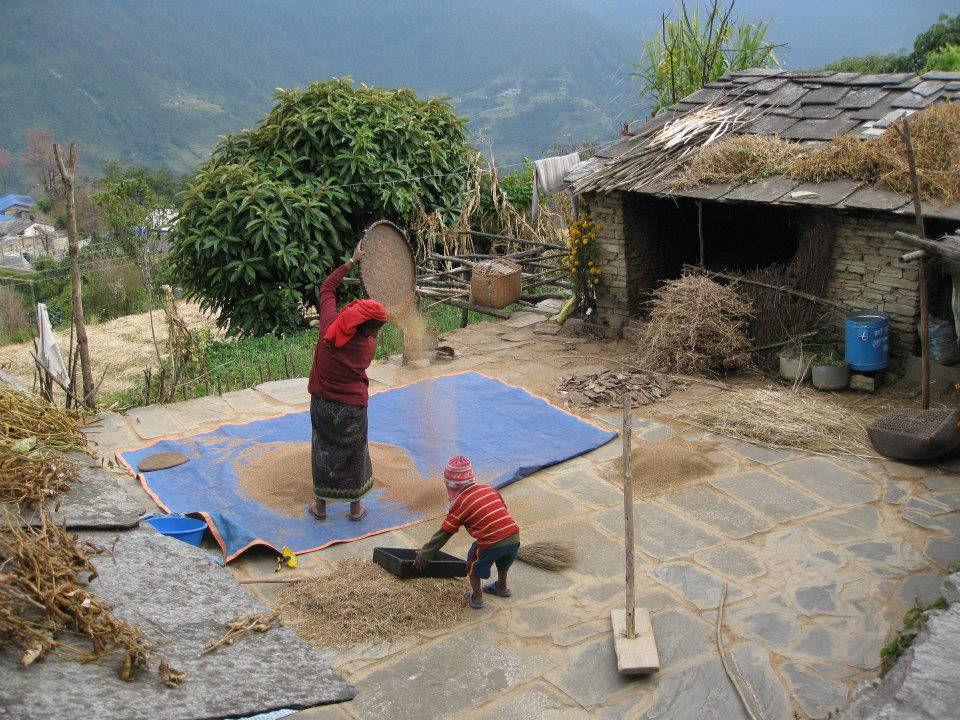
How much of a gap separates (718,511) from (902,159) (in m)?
3.79

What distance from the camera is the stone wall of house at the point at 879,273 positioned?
24.9 feet

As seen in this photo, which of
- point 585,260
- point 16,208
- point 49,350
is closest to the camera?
point 49,350

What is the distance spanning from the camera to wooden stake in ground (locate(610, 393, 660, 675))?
13.8ft

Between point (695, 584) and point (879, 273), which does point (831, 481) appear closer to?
point (695, 584)

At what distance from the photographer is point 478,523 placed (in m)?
4.48

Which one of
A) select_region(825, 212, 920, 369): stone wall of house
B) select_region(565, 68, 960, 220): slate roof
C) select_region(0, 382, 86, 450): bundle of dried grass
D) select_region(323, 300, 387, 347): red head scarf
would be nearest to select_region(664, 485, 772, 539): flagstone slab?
select_region(323, 300, 387, 347): red head scarf

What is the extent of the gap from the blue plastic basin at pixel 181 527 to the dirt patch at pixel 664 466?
2.90m

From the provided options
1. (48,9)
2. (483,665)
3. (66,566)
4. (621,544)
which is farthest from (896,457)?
(48,9)

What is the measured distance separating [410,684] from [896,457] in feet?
13.8

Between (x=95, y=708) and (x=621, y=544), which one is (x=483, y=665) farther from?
(x=95, y=708)

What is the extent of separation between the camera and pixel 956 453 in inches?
254

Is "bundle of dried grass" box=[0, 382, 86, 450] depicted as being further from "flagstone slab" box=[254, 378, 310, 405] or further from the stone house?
the stone house

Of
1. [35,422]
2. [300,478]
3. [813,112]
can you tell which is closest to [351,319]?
[300,478]

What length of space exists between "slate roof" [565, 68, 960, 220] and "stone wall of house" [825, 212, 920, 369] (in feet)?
1.06
